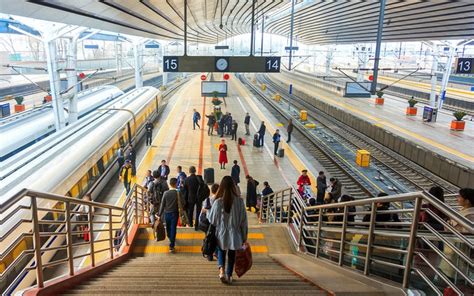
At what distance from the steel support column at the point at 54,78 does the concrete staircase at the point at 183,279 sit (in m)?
11.2

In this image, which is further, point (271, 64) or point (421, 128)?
point (421, 128)

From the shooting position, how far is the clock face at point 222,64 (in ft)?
42.6

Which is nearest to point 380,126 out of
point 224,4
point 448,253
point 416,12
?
point 416,12

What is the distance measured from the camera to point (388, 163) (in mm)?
17828

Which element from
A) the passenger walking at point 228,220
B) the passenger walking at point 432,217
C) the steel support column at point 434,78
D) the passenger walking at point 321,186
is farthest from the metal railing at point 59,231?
the steel support column at point 434,78

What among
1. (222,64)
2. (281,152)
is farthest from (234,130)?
(222,64)

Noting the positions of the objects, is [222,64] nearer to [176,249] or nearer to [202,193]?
[202,193]

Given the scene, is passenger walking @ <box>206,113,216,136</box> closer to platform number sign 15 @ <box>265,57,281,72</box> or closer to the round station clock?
platform number sign 15 @ <box>265,57,281,72</box>

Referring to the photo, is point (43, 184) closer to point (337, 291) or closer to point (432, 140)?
point (337, 291)

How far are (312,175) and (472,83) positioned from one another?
38.5 m

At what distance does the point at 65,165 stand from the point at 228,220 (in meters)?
7.57

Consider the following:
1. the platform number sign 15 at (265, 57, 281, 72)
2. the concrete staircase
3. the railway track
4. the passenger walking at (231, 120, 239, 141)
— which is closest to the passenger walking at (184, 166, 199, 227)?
the concrete staircase

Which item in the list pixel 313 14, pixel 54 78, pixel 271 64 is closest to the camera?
pixel 271 64

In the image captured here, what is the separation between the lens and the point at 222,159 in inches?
616
